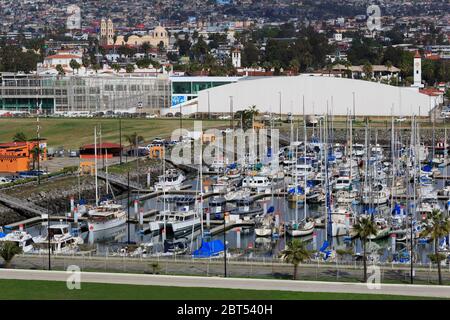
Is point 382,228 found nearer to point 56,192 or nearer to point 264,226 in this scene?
point 264,226

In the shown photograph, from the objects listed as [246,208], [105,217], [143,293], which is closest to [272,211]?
[246,208]

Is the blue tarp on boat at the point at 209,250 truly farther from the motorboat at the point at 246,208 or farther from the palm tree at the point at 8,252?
the motorboat at the point at 246,208

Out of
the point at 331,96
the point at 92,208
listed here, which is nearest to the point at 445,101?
the point at 331,96

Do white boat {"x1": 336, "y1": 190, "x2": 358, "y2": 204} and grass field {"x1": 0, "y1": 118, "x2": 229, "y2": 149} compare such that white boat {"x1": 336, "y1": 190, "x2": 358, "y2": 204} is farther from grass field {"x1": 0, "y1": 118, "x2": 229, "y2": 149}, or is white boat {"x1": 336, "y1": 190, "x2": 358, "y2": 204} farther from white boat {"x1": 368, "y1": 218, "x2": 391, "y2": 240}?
grass field {"x1": 0, "y1": 118, "x2": 229, "y2": 149}

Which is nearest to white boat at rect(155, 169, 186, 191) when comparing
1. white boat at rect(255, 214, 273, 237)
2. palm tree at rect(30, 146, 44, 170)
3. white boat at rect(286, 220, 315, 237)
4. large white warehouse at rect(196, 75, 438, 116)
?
palm tree at rect(30, 146, 44, 170)

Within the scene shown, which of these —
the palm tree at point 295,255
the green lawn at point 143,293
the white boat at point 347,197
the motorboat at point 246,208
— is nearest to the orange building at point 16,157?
the motorboat at point 246,208
